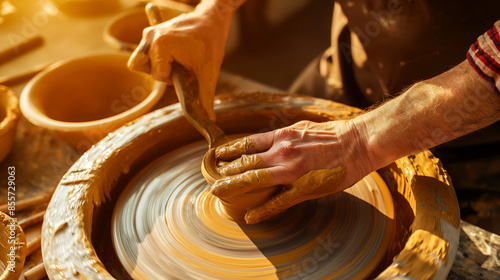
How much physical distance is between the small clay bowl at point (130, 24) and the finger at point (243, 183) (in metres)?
1.66

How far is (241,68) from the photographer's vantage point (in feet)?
11.9

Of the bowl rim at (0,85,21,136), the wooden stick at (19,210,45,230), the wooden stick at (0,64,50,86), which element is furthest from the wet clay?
the wooden stick at (0,64,50,86)

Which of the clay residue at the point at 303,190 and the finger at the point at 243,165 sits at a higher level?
the finger at the point at 243,165

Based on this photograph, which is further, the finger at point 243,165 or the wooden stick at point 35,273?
the wooden stick at point 35,273

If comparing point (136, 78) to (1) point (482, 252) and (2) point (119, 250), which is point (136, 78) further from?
(1) point (482, 252)

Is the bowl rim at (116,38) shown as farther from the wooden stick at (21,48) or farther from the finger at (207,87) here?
the finger at (207,87)

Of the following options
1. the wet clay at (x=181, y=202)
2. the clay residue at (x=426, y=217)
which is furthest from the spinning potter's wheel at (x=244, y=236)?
the clay residue at (x=426, y=217)

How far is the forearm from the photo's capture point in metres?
1.01

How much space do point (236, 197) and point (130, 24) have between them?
201cm

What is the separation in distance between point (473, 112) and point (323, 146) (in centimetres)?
39

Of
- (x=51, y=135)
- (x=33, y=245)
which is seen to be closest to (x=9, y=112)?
(x=51, y=135)

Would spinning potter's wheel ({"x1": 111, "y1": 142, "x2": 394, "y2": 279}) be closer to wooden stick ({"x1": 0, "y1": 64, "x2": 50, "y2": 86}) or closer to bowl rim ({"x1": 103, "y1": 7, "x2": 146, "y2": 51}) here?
bowl rim ({"x1": 103, "y1": 7, "x2": 146, "y2": 51})

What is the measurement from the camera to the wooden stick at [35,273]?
1310 mm

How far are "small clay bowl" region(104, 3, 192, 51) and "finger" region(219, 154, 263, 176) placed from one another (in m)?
1.58
